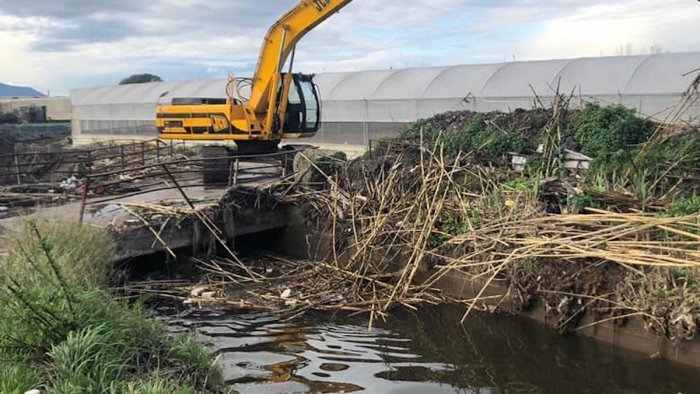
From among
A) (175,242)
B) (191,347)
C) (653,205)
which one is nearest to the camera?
(191,347)

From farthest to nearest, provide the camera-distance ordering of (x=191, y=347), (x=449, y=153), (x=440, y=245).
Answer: (x=449, y=153) < (x=440, y=245) < (x=191, y=347)

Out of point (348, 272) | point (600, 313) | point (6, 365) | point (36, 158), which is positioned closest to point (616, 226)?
point (600, 313)

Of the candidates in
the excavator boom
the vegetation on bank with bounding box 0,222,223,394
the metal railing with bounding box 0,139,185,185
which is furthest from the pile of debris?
the metal railing with bounding box 0,139,185,185

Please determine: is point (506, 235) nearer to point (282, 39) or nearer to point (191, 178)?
point (282, 39)

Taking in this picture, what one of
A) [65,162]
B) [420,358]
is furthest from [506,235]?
[65,162]

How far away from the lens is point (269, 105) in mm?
15766

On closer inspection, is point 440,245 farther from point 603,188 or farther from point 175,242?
point 175,242

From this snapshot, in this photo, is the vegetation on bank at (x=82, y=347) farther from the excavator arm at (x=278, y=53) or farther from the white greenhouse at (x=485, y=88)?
the white greenhouse at (x=485, y=88)

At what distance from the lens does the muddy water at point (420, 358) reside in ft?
23.0

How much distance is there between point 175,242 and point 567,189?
272 inches

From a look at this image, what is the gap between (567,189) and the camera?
9.77m

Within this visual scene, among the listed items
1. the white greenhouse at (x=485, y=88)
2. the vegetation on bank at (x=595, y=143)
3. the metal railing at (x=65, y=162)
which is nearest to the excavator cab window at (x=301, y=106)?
the vegetation on bank at (x=595, y=143)

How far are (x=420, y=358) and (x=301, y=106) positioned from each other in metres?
9.71

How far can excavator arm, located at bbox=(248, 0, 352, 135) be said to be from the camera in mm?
15055
